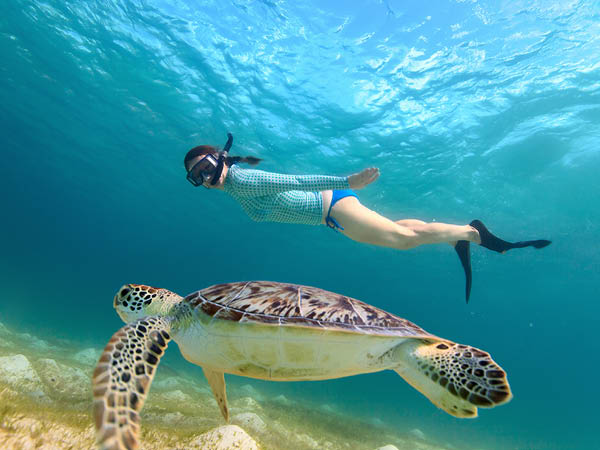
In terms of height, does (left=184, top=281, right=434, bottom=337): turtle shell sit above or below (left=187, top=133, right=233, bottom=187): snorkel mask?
below

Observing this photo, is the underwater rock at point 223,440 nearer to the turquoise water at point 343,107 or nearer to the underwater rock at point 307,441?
the underwater rock at point 307,441

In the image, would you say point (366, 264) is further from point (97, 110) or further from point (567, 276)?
point (97, 110)

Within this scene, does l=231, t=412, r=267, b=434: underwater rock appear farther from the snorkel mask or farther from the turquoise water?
the turquoise water

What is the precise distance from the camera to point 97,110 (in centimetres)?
1526

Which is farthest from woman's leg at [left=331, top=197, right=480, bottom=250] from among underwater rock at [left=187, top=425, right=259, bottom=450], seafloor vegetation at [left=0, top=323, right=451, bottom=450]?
underwater rock at [left=187, top=425, right=259, bottom=450]

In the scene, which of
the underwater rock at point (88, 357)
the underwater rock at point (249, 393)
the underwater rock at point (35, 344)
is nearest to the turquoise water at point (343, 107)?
the underwater rock at point (249, 393)

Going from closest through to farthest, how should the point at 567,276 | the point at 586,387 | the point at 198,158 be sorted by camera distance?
the point at 198,158 < the point at 567,276 < the point at 586,387

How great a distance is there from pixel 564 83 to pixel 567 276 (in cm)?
2769

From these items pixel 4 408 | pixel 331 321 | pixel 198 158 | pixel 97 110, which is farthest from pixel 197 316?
pixel 97 110

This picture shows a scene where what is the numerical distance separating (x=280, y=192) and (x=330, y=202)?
0.83 m

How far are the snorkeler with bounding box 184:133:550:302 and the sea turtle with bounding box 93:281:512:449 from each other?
1.80m

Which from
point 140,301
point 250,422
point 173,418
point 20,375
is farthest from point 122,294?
point 250,422

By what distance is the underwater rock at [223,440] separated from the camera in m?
2.22

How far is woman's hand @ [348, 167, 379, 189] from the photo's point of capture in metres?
3.81
